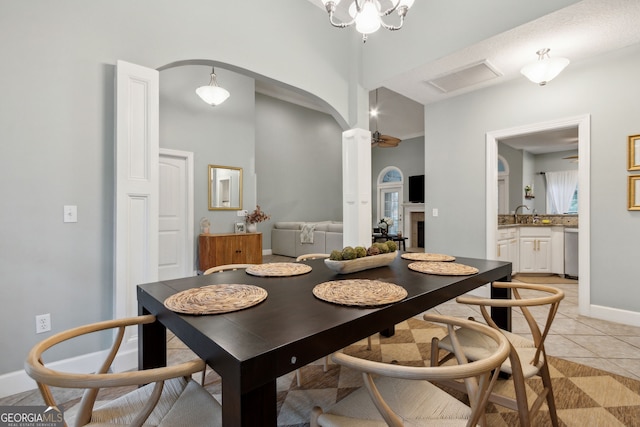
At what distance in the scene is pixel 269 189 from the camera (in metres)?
7.48

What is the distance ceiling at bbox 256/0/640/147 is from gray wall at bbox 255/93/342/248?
13.5 ft

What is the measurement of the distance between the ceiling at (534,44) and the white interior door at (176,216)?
9.58ft

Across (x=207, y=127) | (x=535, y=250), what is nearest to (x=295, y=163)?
(x=207, y=127)

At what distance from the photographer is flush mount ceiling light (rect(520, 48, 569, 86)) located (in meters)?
2.75

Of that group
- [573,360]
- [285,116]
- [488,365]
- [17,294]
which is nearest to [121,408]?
[488,365]

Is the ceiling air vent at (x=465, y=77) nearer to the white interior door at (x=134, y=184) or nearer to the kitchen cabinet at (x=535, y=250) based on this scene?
the kitchen cabinet at (x=535, y=250)

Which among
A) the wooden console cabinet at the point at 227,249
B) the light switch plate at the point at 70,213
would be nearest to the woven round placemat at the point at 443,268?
the light switch plate at the point at 70,213

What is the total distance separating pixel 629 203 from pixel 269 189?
620 cm

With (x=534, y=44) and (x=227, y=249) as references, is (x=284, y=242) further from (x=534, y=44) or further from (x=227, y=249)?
(x=534, y=44)

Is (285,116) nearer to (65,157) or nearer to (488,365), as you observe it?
(65,157)

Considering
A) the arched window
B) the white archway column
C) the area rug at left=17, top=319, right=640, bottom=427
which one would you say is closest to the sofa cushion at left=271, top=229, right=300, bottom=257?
the white archway column

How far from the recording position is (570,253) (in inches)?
187

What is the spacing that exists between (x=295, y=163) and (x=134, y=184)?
6.06m

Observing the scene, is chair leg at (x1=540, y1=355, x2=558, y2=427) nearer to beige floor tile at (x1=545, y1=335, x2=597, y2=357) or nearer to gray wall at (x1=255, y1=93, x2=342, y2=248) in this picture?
beige floor tile at (x1=545, y1=335, x2=597, y2=357)
